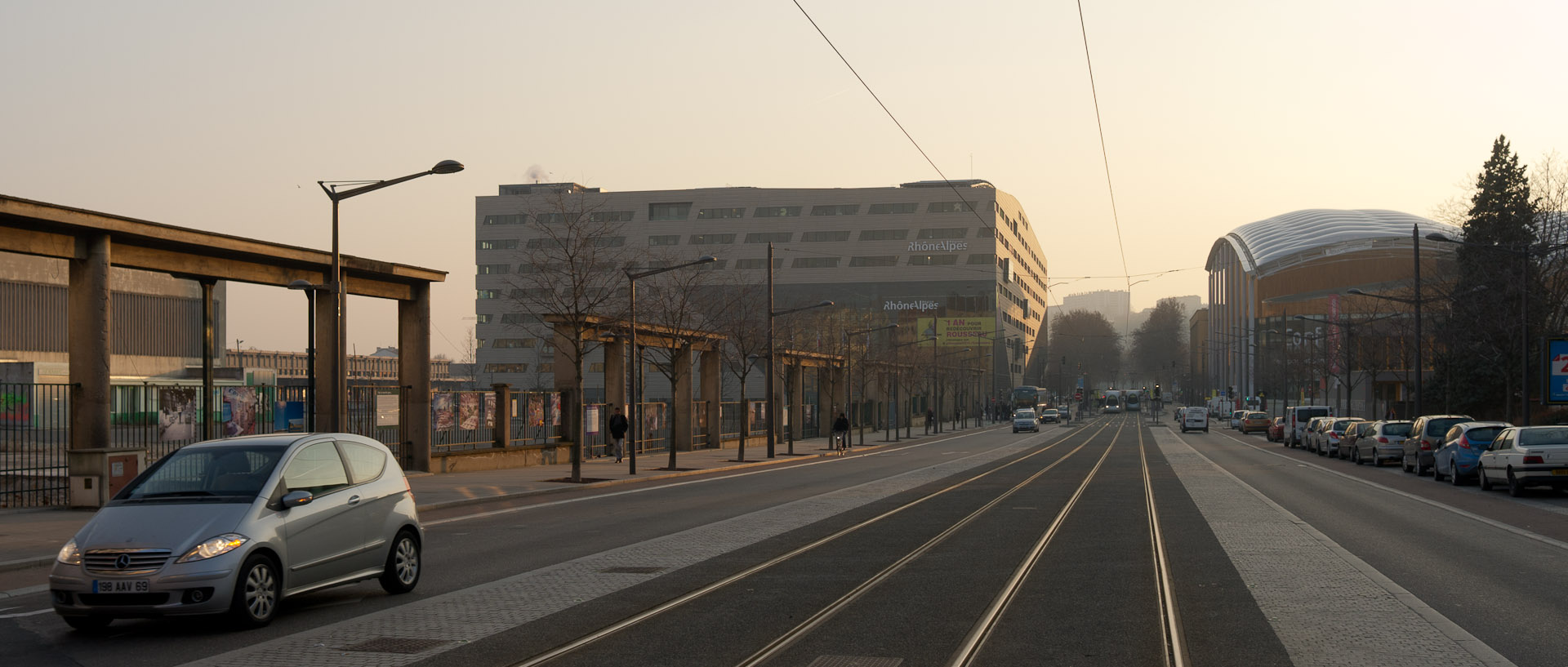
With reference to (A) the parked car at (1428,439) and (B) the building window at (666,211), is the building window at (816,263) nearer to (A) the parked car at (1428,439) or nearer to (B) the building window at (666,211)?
(B) the building window at (666,211)

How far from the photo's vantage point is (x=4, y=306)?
212 feet

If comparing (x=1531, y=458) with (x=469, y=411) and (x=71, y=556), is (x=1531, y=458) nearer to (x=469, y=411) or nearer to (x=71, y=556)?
(x=469, y=411)

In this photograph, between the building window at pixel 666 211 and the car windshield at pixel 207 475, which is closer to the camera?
the car windshield at pixel 207 475

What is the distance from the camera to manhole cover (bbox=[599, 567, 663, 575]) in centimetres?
1294

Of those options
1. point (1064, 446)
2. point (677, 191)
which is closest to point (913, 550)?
point (1064, 446)

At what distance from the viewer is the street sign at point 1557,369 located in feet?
115

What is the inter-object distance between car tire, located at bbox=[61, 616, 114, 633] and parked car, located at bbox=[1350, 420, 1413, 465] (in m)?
37.5

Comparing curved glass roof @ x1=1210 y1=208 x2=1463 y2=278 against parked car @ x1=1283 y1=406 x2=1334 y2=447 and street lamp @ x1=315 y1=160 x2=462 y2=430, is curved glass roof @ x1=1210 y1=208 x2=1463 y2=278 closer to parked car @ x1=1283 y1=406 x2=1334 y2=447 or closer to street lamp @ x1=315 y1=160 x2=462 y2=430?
parked car @ x1=1283 y1=406 x2=1334 y2=447

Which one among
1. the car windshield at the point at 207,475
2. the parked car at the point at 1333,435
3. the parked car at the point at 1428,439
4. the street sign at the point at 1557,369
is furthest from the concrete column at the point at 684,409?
the car windshield at the point at 207,475

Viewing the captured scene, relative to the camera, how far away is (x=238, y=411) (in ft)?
84.6

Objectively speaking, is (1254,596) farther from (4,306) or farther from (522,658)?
(4,306)

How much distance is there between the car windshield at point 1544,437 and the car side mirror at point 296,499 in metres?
24.2

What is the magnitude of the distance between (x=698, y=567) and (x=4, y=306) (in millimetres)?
65179

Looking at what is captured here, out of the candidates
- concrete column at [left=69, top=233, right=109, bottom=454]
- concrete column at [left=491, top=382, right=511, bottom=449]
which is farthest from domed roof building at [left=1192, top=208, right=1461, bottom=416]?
concrete column at [left=69, top=233, right=109, bottom=454]
